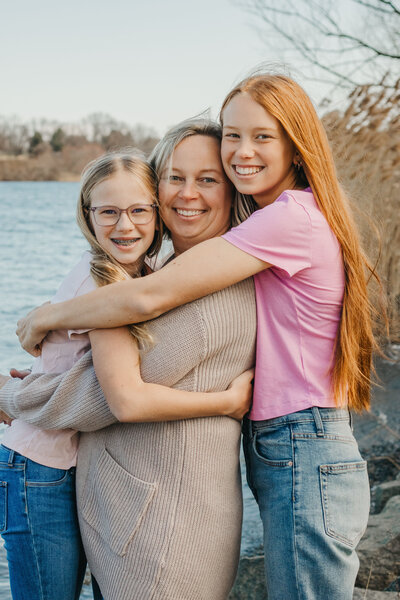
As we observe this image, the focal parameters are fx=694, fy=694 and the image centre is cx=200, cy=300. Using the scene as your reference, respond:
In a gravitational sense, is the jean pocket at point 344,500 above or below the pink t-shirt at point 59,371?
below

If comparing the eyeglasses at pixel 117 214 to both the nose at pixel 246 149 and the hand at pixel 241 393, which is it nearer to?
the nose at pixel 246 149

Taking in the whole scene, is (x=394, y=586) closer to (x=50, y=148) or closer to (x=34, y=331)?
(x=34, y=331)

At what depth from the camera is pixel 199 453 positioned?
2252mm

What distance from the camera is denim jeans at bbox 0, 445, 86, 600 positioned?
239 centimetres

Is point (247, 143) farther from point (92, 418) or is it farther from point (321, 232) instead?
point (92, 418)

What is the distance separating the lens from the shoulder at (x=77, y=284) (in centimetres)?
240

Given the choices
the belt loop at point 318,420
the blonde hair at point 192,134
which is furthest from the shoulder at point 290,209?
the belt loop at point 318,420

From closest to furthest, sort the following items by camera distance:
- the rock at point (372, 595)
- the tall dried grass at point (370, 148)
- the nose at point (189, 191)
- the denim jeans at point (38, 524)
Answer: the denim jeans at point (38, 524)
the nose at point (189, 191)
the rock at point (372, 595)
the tall dried grass at point (370, 148)

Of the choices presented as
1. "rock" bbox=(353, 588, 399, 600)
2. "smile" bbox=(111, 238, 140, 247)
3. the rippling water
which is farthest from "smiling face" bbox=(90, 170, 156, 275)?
the rippling water

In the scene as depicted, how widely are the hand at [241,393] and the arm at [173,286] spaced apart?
1.06ft

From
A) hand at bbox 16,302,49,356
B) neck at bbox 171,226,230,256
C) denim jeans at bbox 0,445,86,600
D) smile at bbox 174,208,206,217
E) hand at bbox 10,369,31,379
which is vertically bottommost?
denim jeans at bbox 0,445,86,600

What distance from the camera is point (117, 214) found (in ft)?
8.37

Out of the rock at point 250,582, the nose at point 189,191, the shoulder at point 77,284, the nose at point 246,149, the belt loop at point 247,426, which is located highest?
the nose at point 246,149

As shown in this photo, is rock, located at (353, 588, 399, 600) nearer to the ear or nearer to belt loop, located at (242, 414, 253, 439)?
belt loop, located at (242, 414, 253, 439)
